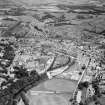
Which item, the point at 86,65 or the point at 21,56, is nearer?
the point at 86,65

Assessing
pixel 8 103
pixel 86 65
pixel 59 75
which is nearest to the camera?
pixel 8 103

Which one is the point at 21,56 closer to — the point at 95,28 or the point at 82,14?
the point at 95,28

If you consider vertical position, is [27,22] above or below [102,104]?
above

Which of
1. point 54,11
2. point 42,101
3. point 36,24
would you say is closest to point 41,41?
point 36,24

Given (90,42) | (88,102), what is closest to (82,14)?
(90,42)

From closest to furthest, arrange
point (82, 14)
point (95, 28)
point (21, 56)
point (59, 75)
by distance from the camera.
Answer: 1. point (59, 75)
2. point (21, 56)
3. point (95, 28)
4. point (82, 14)

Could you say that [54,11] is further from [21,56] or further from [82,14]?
[21,56]
